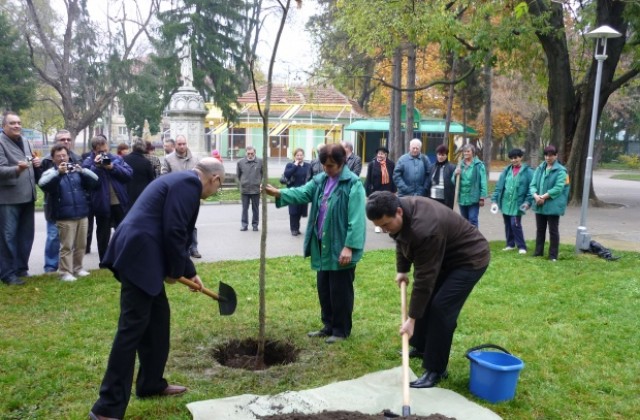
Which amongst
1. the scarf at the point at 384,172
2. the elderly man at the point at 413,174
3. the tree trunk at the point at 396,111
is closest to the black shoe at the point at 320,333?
the elderly man at the point at 413,174

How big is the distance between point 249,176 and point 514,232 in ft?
16.4

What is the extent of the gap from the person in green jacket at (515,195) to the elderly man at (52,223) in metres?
6.55

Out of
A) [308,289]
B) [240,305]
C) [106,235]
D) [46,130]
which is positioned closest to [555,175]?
[308,289]

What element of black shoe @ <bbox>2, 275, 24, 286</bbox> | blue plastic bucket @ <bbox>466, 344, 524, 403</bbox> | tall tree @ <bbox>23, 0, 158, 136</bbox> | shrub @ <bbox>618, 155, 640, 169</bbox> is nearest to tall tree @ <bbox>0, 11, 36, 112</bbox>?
tall tree @ <bbox>23, 0, 158, 136</bbox>

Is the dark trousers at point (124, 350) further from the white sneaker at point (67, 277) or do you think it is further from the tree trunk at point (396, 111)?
the tree trunk at point (396, 111)

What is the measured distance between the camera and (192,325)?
579 centimetres

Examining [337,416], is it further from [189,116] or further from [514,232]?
[189,116]

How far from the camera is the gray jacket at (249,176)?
37.5 feet

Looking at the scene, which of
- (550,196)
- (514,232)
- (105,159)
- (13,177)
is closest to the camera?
(13,177)

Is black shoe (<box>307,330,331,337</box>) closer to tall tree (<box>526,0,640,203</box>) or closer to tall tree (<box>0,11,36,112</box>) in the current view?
tall tree (<box>526,0,640,203</box>)

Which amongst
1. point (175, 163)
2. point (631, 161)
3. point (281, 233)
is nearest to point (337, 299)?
point (175, 163)

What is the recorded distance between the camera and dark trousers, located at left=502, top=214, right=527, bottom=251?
9.80 m

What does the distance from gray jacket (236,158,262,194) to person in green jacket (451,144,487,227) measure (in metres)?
3.78

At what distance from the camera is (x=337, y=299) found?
5.31 m
